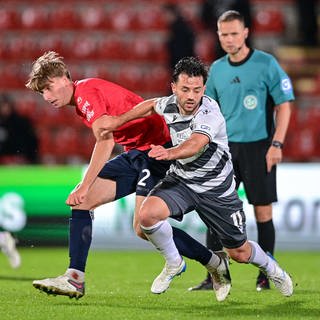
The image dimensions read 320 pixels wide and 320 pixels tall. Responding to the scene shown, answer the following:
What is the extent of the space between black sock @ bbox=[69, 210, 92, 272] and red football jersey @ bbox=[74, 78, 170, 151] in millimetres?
596

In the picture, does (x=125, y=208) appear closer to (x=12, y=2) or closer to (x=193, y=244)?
(x=193, y=244)

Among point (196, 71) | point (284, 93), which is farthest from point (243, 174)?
point (196, 71)

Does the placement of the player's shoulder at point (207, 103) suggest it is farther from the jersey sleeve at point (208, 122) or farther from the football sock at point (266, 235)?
the football sock at point (266, 235)

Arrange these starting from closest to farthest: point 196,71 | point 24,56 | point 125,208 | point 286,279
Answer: point 196,71
point 286,279
point 125,208
point 24,56

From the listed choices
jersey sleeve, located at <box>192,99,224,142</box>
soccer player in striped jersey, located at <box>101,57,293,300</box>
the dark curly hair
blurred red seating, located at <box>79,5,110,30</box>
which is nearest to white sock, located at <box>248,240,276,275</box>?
soccer player in striped jersey, located at <box>101,57,293,300</box>

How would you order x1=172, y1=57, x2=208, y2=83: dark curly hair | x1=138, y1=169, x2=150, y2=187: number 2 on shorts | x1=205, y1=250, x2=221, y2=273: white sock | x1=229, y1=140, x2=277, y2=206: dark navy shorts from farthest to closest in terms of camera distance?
1. x1=229, y1=140, x2=277, y2=206: dark navy shorts
2. x1=205, y1=250, x2=221, y2=273: white sock
3. x1=138, y1=169, x2=150, y2=187: number 2 on shorts
4. x1=172, y1=57, x2=208, y2=83: dark curly hair

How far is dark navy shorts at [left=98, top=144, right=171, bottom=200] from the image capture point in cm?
638

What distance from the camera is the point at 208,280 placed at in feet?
24.2

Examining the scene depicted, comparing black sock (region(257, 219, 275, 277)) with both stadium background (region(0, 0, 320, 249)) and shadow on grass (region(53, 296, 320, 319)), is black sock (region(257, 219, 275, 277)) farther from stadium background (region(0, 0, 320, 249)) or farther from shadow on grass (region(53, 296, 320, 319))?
stadium background (region(0, 0, 320, 249))

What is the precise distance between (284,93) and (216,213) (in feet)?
4.95

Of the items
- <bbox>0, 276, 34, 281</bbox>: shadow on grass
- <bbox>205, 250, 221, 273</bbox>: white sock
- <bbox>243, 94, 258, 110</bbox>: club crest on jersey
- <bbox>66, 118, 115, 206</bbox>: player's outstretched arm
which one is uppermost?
<bbox>243, 94, 258, 110</bbox>: club crest on jersey

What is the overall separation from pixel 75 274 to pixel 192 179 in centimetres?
95

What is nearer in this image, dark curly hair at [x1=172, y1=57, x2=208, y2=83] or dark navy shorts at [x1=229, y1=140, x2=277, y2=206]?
dark curly hair at [x1=172, y1=57, x2=208, y2=83]

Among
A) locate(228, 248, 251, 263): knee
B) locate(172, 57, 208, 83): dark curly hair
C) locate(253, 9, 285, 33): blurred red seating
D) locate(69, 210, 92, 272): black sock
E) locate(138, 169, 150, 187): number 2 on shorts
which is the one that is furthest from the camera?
locate(253, 9, 285, 33): blurred red seating
